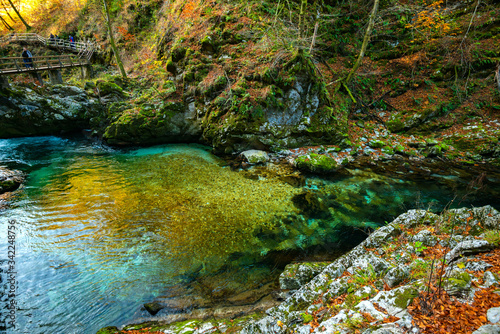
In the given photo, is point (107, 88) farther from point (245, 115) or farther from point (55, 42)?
point (55, 42)

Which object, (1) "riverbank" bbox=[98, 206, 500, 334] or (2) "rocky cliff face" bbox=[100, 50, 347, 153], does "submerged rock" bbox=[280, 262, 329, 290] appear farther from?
(2) "rocky cliff face" bbox=[100, 50, 347, 153]

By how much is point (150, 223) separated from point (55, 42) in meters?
25.6

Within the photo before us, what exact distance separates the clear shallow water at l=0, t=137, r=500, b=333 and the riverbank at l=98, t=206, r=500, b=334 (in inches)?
42.8

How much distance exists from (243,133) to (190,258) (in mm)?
6960

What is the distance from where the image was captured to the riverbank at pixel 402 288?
2166 millimetres

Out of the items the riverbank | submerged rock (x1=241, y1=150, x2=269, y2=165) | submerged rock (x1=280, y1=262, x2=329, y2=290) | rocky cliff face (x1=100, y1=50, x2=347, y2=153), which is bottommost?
submerged rock (x1=280, y1=262, x2=329, y2=290)

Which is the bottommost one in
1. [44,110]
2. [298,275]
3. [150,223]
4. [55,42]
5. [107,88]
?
[298,275]

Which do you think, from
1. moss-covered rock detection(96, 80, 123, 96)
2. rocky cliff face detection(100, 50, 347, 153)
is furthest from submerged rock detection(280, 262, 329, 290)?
moss-covered rock detection(96, 80, 123, 96)

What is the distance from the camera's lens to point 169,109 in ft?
42.0

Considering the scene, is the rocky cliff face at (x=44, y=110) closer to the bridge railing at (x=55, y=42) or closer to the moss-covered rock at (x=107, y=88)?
the moss-covered rock at (x=107, y=88)

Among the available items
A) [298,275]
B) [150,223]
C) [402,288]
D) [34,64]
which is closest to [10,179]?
[150,223]

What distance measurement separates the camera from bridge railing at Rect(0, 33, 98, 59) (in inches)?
790

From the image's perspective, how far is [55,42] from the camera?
2012 centimetres

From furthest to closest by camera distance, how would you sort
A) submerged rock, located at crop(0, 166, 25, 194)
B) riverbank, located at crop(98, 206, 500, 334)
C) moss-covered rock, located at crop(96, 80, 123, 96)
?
moss-covered rock, located at crop(96, 80, 123, 96) < submerged rock, located at crop(0, 166, 25, 194) < riverbank, located at crop(98, 206, 500, 334)
